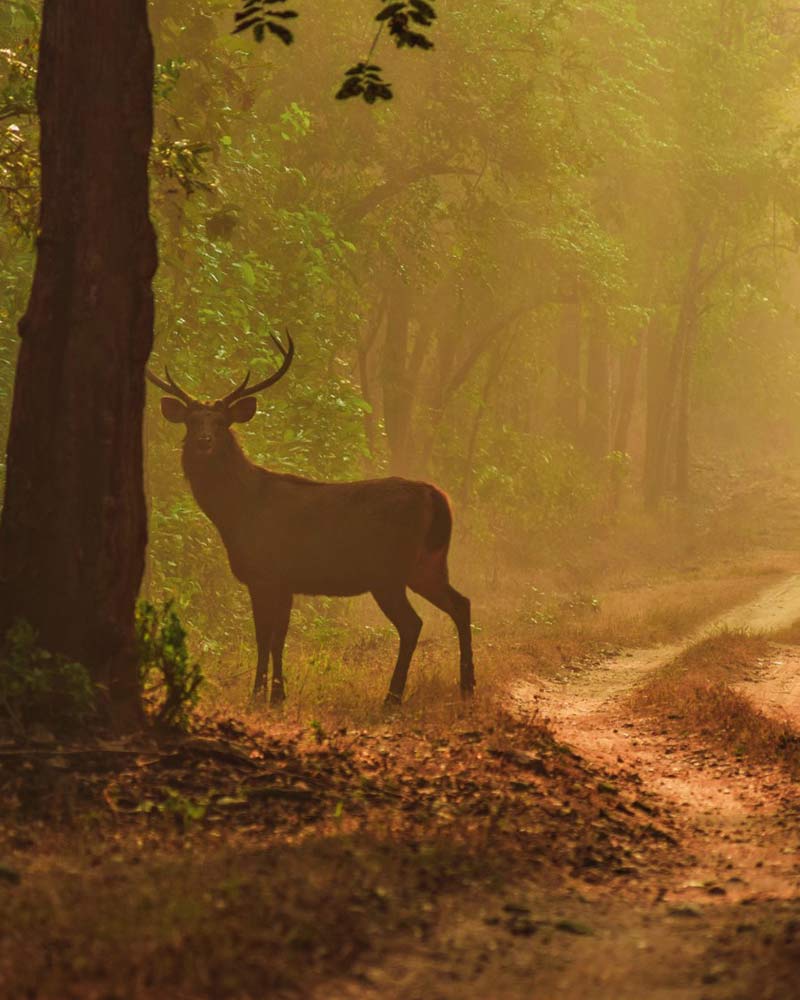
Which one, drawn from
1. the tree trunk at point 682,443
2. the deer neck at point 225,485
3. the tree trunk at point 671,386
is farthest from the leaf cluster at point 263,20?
the tree trunk at point 682,443

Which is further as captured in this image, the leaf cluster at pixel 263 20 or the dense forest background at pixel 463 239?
the dense forest background at pixel 463 239

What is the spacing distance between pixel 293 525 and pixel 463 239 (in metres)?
12.1

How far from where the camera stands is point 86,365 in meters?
8.23

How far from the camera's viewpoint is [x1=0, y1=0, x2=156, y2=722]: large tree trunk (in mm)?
8203

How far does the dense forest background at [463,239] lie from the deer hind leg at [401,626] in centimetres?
275

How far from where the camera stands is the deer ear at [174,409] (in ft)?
40.8

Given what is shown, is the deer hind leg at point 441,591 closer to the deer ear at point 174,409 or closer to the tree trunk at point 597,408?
the deer ear at point 174,409

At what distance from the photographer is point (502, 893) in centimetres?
642

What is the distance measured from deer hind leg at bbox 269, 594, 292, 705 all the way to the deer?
15 millimetres

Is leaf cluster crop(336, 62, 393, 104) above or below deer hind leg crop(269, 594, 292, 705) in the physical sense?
above

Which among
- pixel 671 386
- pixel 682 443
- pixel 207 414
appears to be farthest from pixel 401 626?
pixel 682 443

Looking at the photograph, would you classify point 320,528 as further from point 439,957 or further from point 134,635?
point 439,957

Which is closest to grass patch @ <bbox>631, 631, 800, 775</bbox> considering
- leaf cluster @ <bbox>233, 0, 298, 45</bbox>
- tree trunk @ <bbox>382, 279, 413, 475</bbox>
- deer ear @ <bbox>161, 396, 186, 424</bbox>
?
deer ear @ <bbox>161, 396, 186, 424</bbox>

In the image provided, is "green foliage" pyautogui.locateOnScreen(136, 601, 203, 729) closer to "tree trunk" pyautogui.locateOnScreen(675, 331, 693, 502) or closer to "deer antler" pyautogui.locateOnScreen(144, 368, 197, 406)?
"deer antler" pyautogui.locateOnScreen(144, 368, 197, 406)
